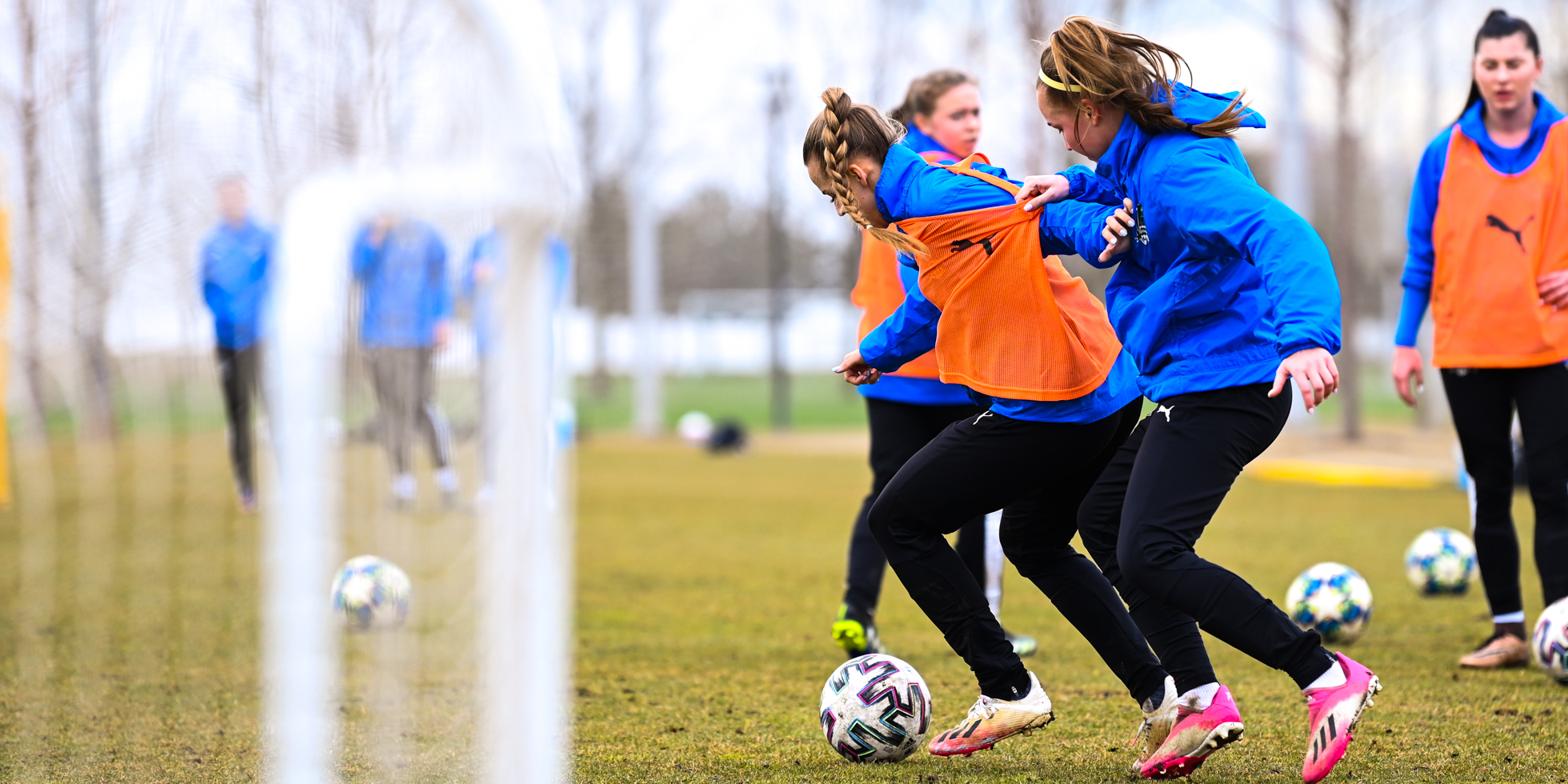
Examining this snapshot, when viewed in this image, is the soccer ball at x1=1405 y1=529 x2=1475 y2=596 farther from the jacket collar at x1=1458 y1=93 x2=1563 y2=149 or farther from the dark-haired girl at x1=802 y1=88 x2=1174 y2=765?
the dark-haired girl at x1=802 y1=88 x2=1174 y2=765

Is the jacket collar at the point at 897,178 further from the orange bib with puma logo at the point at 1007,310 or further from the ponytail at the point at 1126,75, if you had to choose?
the ponytail at the point at 1126,75

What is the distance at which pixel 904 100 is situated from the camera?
477 centimetres

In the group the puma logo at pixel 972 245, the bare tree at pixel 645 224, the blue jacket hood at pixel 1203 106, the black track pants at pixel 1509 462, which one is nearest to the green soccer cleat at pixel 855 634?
the puma logo at pixel 972 245

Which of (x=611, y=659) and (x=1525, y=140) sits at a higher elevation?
(x=1525, y=140)

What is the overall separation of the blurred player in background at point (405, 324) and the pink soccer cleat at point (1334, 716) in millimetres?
2043

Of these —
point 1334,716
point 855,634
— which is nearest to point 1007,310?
point 1334,716

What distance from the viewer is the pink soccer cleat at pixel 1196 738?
316cm

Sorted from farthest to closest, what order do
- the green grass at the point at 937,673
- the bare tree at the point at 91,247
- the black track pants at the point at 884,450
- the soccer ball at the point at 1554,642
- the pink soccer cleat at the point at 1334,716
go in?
the black track pants at the point at 884,450
the soccer ball at the point at 1554,642
the bare tree at the point at 91,247
the green grass at the point at 937,673
the pink soccer cleat at the point at 1334,716

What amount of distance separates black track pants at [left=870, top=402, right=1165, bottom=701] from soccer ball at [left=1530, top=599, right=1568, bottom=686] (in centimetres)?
151

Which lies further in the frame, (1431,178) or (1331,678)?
(1431,178)

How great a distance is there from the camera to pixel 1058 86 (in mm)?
3191

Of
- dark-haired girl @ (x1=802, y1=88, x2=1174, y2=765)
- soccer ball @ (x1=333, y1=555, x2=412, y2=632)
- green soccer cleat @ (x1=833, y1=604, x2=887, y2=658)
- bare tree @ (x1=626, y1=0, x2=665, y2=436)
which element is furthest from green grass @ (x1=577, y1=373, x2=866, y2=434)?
dark-haired girl @ (x1=802, y1=88, x2=1174, y2=765)

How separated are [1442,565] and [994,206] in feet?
12.3

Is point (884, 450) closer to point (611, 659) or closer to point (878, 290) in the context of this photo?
point (878, 290)
